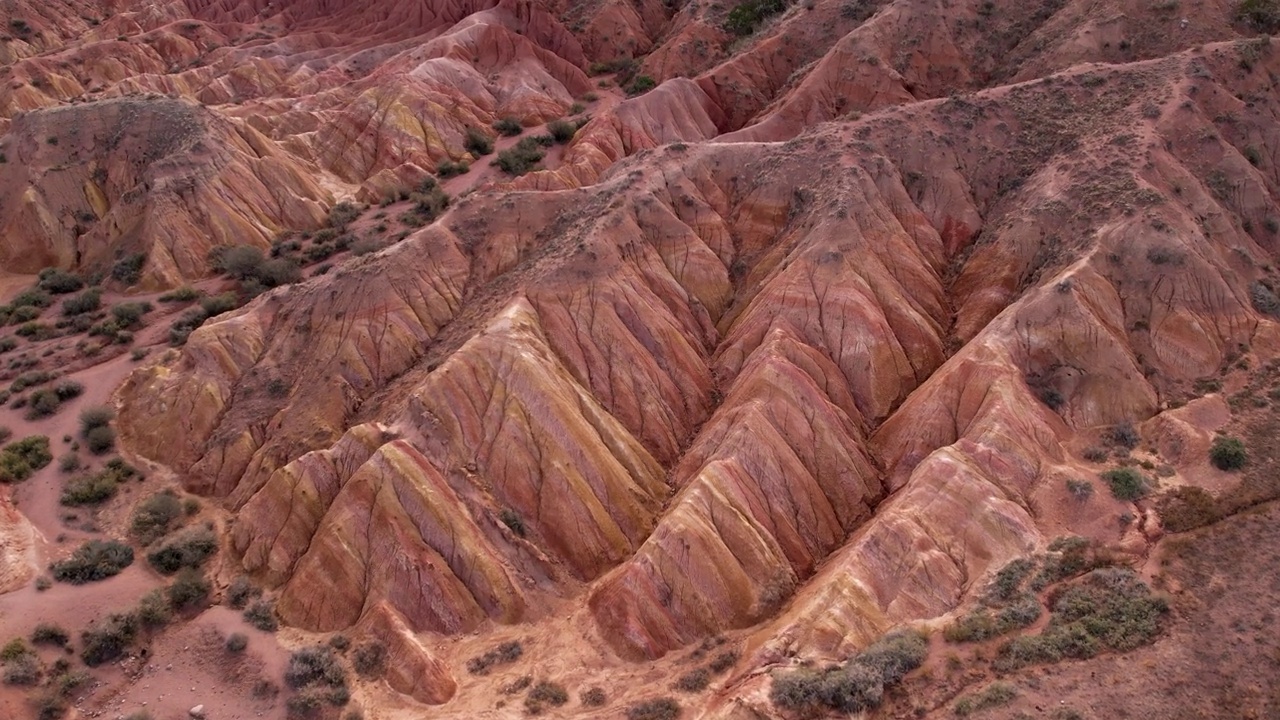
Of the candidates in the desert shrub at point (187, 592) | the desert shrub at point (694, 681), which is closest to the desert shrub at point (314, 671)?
the desert shrub at point (187, 592)

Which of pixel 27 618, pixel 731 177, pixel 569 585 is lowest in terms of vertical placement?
pixel 569 585

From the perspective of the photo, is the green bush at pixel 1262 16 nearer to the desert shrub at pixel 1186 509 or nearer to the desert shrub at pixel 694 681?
the desert shrub at pixel 1186 509

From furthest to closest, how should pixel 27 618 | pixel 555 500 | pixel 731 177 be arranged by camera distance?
pixel 731 177 → pixel 555 500 → pixel 27 618

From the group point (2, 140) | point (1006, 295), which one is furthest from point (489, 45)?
point (1006, 295)

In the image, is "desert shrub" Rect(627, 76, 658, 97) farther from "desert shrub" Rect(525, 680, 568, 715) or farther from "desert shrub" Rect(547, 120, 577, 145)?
"desert shrub" Rect(525, 680, 568, 715)

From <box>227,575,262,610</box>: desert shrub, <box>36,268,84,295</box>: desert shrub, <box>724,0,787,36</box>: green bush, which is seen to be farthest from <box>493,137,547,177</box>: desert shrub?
<box>227,575,262,610</box>: desert shrub

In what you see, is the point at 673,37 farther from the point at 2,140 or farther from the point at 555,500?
the point at 555,500

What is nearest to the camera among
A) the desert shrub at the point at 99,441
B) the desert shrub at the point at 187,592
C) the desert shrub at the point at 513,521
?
the desert shrub at the point at 187,592
